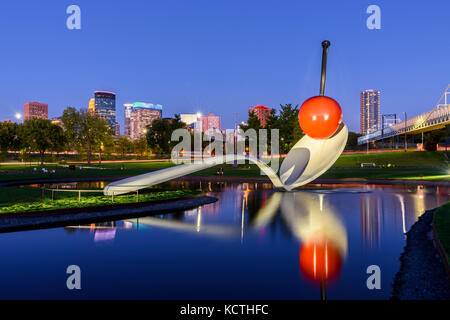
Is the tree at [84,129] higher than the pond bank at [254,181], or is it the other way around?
the tree at [84,129]

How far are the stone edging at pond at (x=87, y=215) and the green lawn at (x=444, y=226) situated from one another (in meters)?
9.88

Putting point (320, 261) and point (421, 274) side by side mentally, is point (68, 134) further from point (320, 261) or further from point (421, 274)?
point (421, 274)

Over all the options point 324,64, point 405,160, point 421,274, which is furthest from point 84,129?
point 421,274

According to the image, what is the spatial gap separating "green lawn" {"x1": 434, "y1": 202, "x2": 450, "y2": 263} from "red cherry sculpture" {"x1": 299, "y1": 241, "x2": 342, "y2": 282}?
226 centimetres

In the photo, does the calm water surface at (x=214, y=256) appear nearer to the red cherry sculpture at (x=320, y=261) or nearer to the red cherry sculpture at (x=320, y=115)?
the red cherry sculpture at (x=320, y=261)

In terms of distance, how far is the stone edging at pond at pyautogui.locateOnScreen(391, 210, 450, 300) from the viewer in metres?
5.71

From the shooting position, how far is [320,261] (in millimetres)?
7605

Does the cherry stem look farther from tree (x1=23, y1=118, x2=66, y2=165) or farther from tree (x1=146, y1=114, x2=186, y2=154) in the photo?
tree (x1=146, y1=114, x2=186, y2=154)

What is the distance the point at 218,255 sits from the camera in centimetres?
819

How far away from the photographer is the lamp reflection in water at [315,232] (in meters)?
7.01

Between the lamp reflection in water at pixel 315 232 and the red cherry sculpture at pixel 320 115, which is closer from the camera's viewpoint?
the lamp reflection in water at pixel 315 232

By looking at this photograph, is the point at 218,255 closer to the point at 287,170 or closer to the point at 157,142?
the point at 287,170

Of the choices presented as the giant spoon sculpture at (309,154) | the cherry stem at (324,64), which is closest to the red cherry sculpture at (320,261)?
the giant spoon sculpture at (309,154)
